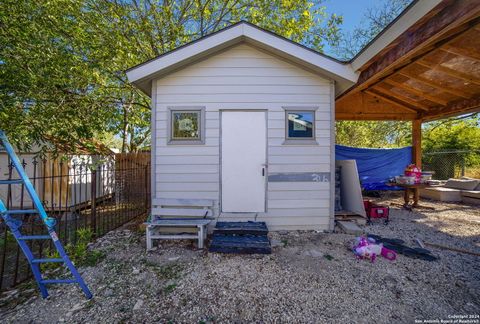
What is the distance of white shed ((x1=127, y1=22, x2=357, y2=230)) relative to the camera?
13.0 ft

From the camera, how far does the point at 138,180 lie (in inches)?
242

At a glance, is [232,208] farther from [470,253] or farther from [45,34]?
[45,34]

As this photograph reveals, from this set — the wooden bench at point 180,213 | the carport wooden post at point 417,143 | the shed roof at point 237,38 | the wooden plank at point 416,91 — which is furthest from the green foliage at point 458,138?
the wooden bench at point 180,213

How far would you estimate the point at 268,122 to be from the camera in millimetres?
3990

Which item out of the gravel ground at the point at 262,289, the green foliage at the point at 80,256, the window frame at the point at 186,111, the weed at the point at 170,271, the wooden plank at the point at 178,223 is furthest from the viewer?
the window frame at the point at 186,111

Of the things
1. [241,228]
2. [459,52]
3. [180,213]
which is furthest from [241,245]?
[459,52]

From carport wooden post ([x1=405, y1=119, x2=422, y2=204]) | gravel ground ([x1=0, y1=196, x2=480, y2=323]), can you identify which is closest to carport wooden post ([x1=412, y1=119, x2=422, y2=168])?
carport wooden post ([x1=405, y1=119, x2=422, y2=204])

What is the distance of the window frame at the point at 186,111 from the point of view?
3.94 meters

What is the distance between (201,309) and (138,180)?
495 centimetres

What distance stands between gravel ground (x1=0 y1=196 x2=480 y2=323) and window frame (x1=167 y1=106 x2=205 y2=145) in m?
1.85

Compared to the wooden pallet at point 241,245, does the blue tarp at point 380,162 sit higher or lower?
higher

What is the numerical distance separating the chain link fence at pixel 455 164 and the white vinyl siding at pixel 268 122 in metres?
7.97

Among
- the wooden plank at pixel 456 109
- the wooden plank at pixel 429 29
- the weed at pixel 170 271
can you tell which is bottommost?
the weed at pixel 170 271

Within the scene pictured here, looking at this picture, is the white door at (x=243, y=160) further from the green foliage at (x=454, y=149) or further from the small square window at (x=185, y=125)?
the green foliage at (x=454, y=149)
